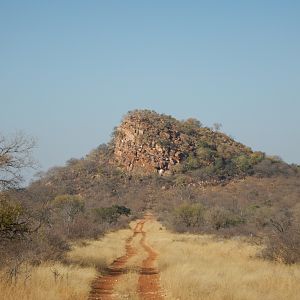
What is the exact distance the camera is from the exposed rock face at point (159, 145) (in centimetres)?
10088

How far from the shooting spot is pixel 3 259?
14.8 m

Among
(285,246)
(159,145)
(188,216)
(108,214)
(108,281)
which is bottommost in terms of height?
(108,281)

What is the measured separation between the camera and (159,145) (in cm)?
10056

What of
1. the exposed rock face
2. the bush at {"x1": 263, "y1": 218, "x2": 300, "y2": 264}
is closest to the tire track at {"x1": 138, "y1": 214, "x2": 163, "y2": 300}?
the bush at {"x1": 263, "y1": 218, "x2": 300, "y2": 264}

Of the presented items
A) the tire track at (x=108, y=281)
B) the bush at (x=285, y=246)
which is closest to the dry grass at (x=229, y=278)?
the bush at (x=285, y=246)

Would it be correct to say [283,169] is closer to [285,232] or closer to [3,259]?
[285,232]

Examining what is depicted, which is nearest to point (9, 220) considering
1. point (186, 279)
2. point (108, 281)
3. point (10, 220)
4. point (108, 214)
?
point (10, 220)

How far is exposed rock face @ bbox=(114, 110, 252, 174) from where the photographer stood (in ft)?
331

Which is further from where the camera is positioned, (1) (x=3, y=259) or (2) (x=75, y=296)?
(1) (x=3, y=259)

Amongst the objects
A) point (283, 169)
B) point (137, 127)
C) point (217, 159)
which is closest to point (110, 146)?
point (137, 127)

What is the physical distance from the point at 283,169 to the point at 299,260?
275ft

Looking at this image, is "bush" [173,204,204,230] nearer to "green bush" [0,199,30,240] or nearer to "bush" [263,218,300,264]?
"bush" [263,218,300,264]

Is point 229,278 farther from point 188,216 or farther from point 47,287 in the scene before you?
point 188,216

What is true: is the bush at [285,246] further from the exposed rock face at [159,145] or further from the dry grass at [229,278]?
the exposed rock face at [159,145]
